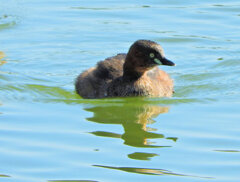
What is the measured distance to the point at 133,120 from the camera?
11.3 metres

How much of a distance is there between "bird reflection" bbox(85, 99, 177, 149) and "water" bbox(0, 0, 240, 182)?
16 millimetres

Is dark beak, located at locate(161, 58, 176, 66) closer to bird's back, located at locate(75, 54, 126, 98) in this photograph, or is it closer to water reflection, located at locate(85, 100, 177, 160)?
water reflection, located at locate(85, 100, 177, 160)

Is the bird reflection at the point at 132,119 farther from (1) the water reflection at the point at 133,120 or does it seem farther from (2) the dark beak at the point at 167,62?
(2) the dark beak at the point at 167,62

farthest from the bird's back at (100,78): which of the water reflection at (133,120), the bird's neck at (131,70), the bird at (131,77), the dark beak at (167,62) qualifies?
the dark beak at (167,62)

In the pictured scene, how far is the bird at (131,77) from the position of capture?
12.4 meters

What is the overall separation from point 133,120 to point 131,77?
5.07 feet

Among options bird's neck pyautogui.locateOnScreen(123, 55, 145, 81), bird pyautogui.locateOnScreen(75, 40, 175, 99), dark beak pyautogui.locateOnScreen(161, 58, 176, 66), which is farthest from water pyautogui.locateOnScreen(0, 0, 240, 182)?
dark beak pyautogui.locateOnScreen(161, 58, 176, 66)

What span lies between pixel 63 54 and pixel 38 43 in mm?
823

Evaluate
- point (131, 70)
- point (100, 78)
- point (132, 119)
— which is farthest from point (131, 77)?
point (132, 119)

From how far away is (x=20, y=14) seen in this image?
1775cm

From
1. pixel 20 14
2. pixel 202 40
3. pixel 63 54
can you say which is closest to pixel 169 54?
pixel 202 40

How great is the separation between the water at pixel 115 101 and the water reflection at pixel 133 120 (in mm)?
16

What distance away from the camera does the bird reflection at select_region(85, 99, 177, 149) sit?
10.2m

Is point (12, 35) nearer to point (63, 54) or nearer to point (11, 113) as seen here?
point (63, 54)
